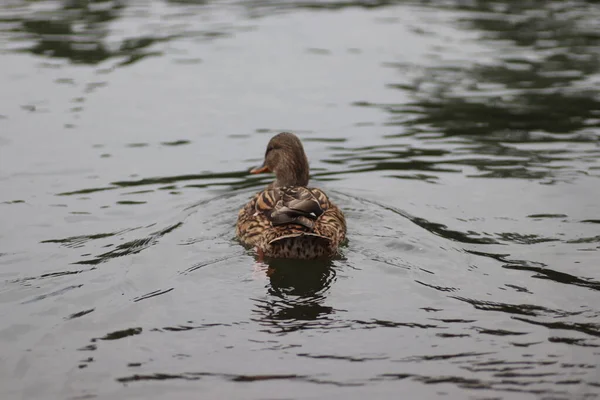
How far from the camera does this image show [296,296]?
6824 millimetres

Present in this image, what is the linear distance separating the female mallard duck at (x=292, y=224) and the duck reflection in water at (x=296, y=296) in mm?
144

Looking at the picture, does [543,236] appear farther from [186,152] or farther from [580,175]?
[186,152]

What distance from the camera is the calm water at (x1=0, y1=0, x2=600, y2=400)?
5.58 m

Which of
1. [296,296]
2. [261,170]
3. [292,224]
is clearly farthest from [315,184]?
[296,296]

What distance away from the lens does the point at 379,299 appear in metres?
6.61

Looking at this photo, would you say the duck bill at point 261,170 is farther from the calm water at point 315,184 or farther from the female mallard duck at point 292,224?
the female mallard duck at point 292,224

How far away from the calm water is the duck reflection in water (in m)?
0.03

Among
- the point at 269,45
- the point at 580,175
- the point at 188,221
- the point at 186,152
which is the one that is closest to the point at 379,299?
the point at 188,221

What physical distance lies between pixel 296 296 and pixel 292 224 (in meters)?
1.08

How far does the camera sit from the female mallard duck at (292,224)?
24.8 feet

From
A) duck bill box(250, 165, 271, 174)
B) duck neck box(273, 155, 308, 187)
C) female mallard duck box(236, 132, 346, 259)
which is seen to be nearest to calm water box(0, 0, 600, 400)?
female mallard duck box(236, 132, 346, 259)

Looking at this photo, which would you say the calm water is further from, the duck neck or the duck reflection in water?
the duck neck

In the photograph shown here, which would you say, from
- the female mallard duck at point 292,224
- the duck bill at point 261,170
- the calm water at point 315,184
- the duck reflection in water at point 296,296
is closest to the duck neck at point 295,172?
the duck bill at point 261,170

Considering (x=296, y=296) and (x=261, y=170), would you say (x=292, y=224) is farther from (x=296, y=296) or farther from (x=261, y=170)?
(x=261, y=170)
